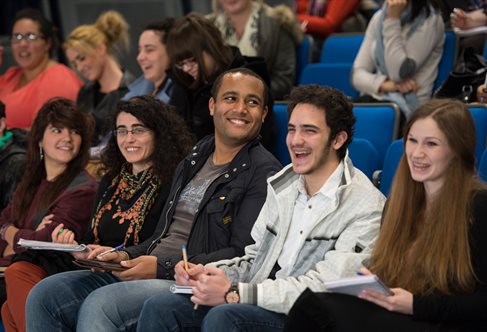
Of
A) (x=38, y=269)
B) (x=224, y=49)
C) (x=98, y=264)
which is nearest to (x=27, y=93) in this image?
(x=224, y=49)

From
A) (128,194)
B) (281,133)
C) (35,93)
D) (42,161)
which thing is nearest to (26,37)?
(35,93)

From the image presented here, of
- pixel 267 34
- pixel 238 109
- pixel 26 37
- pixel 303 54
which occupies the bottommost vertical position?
pixel 238 109

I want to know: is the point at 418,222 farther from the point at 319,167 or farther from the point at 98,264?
the point at 98,264

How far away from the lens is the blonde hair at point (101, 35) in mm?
6223

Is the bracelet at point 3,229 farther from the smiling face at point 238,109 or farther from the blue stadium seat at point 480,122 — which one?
the blue stadium seat at point 480,122

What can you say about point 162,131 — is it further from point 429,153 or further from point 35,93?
point 35,93

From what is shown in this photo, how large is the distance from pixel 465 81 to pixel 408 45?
534mm

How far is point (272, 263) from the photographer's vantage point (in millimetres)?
3617

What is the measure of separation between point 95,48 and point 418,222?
338 centimetres

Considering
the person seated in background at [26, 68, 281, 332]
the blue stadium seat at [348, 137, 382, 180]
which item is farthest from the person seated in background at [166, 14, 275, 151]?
the blue stadium seat at [348, 137, 382, 180]

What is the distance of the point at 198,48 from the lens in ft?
16.5

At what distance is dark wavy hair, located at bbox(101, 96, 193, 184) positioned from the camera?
4.45 m

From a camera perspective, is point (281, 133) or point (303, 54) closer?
point (281, 133)

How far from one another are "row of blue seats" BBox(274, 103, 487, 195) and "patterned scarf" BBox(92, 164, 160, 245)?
767 millimetres
